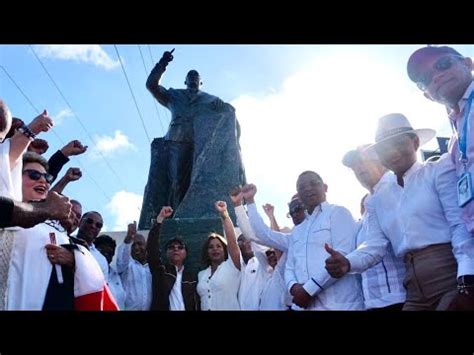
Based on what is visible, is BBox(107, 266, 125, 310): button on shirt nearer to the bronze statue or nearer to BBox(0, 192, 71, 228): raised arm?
the bronze statue

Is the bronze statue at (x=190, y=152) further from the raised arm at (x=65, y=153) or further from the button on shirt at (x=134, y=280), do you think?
the raised arm at (x=65, y=153)

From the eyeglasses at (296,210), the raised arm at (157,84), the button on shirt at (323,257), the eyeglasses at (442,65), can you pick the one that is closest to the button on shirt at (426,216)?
the button on shirt at (323,257)

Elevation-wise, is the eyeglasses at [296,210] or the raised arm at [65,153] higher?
the raised arm at [65,153]

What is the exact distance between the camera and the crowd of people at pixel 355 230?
8.81 ft

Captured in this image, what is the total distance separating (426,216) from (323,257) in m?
1.05

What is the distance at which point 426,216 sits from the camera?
116 inches

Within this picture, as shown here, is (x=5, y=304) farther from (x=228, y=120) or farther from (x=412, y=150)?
(x=228, y=120)

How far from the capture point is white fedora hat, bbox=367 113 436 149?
129 inches

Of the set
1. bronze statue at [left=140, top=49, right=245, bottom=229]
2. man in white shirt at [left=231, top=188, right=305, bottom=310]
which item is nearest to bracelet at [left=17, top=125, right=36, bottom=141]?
man in white shirt at [left=231, top=188, right=305, bottom=310]

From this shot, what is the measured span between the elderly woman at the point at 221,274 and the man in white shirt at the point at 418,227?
5.50 ft

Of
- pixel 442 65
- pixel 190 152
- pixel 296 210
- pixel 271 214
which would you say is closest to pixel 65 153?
pixel 296 210

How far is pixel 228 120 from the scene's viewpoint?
8125mm
